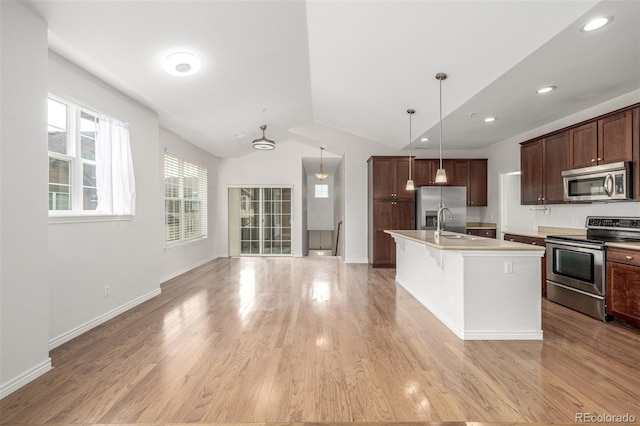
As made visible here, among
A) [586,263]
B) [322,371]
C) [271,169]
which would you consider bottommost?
[322,371]

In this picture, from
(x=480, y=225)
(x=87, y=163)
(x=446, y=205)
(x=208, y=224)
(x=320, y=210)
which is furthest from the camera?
(x=320, y=210)

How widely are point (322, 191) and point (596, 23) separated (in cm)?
999

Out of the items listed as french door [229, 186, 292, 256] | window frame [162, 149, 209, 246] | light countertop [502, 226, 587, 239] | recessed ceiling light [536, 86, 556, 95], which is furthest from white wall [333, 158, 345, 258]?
recessed ceiling light [536, 86, 556, 95]

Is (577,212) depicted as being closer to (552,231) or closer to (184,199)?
(552,231)

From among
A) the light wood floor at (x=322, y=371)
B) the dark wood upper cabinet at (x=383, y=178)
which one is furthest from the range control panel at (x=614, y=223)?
the dark wood upper cabinet at (x=383, y=178)

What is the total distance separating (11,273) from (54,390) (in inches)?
33.3

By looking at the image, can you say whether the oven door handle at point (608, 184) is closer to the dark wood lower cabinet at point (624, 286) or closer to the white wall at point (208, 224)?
the dark wood lower cabinet at point (624, 286)

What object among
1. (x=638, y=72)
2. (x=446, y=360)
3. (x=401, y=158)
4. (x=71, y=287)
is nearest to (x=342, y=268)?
(x=401, y=158)

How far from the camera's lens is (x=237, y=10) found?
8.78ft

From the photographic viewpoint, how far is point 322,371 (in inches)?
90.4

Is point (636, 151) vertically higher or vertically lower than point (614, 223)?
higher

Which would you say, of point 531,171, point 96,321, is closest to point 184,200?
point 96,321

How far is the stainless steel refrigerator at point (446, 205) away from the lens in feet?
19.8

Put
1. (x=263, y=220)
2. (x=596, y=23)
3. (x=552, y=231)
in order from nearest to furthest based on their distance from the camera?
1. (x=596, y=23)
2. (x=552, y=231)
3. (x=263, y=220)
